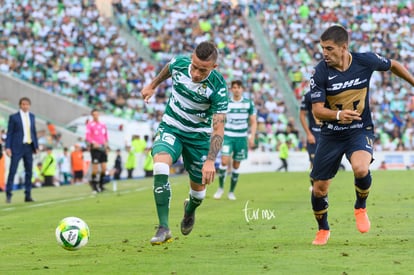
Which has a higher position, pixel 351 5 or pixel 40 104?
pixel 351 5

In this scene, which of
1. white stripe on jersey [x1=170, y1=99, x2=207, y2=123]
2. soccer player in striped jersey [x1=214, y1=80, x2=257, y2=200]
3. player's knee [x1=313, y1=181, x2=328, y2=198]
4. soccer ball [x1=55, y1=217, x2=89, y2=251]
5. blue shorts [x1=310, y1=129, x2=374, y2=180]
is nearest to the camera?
soccer ball [x1=55, y1=217, x2=89, y2=251]

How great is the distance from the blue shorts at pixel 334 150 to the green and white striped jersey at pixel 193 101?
131 cm

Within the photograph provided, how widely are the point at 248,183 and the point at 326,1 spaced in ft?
86.7

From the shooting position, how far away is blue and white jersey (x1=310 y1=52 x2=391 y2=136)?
35.5 ft

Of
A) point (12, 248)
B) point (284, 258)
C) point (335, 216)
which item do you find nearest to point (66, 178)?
point (335, 216)

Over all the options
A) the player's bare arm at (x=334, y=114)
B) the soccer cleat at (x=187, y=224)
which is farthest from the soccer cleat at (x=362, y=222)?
the soccer cleat at (x=187, y=224)

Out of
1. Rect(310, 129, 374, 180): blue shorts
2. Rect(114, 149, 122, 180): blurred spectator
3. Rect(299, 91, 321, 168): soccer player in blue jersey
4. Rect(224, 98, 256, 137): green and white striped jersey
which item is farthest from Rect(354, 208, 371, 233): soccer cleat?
Rect(114, 149, 122, 180): blurred spectator

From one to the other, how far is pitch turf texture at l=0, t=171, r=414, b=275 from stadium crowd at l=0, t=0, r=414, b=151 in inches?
792

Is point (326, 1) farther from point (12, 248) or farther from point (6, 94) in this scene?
point (12, 248)

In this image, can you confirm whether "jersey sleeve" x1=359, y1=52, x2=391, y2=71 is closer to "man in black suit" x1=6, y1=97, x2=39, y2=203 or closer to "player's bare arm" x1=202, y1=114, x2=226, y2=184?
"player's bare arm" x1=202, y1=114, x2=226, y2=184

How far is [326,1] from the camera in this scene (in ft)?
171

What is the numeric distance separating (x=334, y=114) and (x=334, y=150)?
66cm

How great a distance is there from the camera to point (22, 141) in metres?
22.1

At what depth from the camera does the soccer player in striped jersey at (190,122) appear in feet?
35.8
